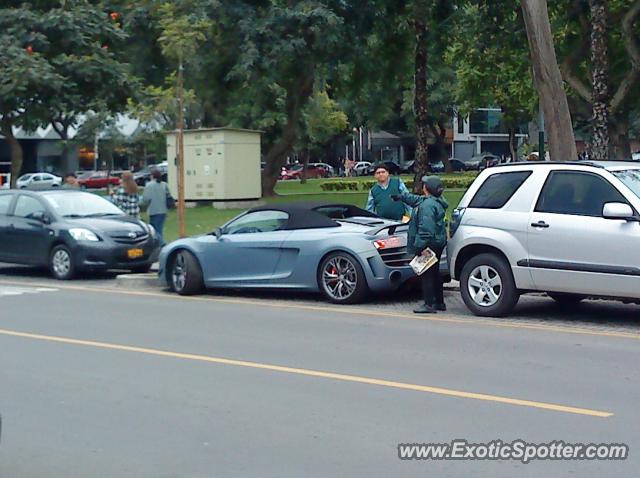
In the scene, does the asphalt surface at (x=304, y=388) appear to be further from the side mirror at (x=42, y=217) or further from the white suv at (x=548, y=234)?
the side mirror at (x=42, y=217)

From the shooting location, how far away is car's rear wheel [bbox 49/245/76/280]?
18.5 meters

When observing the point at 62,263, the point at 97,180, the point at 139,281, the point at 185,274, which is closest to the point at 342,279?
the point at 185,274

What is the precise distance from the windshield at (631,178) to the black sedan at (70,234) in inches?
355

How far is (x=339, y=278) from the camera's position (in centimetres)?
1424

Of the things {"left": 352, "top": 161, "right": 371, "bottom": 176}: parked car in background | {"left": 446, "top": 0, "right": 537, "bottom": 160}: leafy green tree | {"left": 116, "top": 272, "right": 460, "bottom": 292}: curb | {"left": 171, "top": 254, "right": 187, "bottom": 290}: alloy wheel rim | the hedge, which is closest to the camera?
{"left": 171, "top": 254, "right": 187, "bottom": 290}: alloy wheel rim

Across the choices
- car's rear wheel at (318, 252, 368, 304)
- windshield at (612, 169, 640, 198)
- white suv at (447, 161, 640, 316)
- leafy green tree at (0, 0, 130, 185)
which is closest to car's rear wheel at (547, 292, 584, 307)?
white suv at (447, 161, 640, 316)

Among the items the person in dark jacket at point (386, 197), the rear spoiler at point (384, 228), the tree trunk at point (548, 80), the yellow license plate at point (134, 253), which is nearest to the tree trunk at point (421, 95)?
the tree trunk at point (548, 80)

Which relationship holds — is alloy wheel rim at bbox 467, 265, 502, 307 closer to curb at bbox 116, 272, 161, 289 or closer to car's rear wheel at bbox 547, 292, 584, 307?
car's rear wheel at bbox 547, 292, 584, 307

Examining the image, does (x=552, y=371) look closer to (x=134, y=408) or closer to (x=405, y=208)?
(x=134, y=408)

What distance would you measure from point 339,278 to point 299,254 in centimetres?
69

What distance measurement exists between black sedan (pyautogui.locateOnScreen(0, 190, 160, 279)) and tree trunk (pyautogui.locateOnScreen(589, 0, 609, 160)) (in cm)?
913

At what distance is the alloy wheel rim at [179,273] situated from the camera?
15.8 m

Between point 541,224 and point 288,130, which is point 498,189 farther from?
point 288,130

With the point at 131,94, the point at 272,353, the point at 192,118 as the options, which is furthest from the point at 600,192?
the point at 192,118
